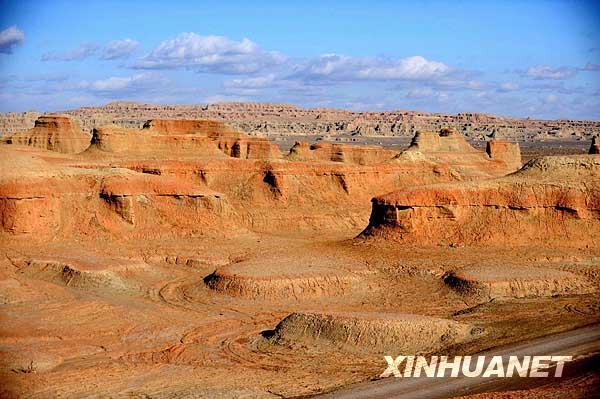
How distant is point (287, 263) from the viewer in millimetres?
36125

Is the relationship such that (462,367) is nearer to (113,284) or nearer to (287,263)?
(287,263)

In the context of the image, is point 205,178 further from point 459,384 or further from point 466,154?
point 459,384

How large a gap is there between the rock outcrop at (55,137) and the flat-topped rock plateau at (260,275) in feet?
62.5

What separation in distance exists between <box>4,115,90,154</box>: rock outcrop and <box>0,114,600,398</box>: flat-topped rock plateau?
19048 millimetres

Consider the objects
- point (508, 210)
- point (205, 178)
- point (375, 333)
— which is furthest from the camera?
point (205, 178)

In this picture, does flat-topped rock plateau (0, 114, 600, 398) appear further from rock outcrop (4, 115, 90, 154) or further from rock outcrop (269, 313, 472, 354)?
rock outcrop (4, 115, 90, 154)

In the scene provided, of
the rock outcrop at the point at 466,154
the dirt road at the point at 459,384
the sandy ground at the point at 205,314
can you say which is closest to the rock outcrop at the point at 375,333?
the sandy ground at the point at 205,314

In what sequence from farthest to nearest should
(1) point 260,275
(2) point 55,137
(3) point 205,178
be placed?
(2) point 55,137 → (3) point 205,178 → (1) point 260,275

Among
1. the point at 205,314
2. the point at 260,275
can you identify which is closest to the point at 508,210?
the point at 260,275

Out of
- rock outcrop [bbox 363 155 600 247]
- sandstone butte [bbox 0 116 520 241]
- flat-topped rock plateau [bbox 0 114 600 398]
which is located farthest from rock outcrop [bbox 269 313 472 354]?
sandstone butte [bbox 0 116 520 241]

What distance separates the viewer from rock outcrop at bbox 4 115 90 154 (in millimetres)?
76875

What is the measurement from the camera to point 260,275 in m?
34.0

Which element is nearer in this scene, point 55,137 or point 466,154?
point 55,137

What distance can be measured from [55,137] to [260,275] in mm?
48908
